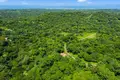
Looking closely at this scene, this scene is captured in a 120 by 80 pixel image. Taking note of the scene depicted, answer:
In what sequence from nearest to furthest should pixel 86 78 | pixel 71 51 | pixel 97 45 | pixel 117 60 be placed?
pixel 86 78, pixel 117 60, pixel 71 51, pixel 97 45

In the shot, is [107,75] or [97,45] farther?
[97,45]

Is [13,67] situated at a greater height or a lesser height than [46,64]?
lesser

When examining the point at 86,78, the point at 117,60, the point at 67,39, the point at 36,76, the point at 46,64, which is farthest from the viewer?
the point at 67,39

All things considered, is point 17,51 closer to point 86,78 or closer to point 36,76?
point 36,76

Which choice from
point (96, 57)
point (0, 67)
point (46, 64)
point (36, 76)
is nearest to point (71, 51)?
point (96, 57)

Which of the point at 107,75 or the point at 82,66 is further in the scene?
the point at 82,66

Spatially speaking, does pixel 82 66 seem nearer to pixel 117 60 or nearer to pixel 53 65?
pixel 53 65

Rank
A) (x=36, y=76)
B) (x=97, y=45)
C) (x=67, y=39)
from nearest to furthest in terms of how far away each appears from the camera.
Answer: (x=36, y=76), (x=97, y=45), (x=67, y=39)

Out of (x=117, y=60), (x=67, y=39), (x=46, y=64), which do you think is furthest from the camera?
(x=67, y=39)

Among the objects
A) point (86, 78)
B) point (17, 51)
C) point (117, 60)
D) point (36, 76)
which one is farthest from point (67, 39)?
point (86, 78)
